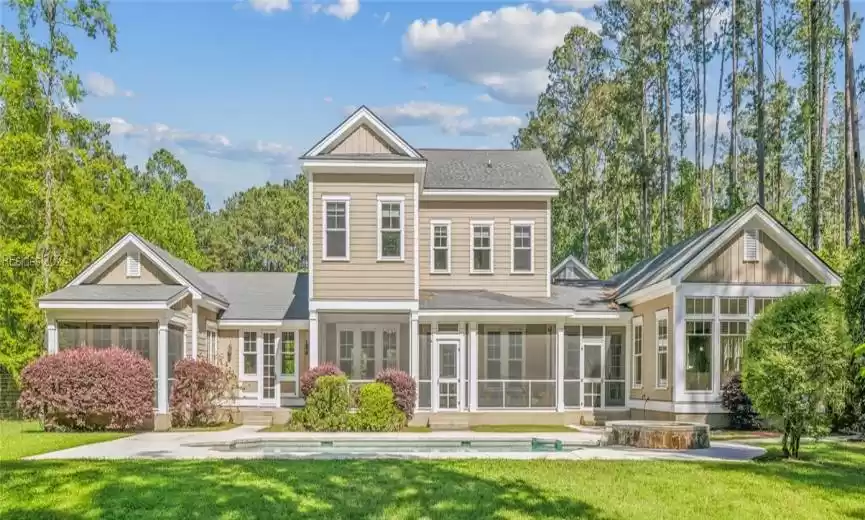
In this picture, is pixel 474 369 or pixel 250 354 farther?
pixel 250 354

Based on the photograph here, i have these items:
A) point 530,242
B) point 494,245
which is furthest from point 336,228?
point 530,242

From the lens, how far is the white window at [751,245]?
21.8 metres

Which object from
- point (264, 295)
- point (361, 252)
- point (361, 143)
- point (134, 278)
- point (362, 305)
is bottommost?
point (362, 305)

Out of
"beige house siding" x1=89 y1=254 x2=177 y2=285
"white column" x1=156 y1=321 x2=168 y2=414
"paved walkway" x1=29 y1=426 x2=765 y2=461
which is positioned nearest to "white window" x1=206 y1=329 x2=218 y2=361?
"beige house siding" x1=89 y1=254 x2=177 y2=285

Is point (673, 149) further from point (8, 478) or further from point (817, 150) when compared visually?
point (8, 478)

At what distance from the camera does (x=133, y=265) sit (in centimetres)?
2309

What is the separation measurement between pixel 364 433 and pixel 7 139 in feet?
43.9

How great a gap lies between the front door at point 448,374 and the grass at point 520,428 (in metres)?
1.17

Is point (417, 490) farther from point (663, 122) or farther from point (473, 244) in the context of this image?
point (663, 122)

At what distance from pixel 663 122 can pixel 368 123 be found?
68.7 ft

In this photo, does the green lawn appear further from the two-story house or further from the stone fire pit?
the two-story house

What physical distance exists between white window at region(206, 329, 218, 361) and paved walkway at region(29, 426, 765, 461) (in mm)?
5532

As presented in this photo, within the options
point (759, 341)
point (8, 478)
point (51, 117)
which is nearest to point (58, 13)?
point (51, 117)

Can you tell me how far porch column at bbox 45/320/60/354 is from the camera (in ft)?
70.0
